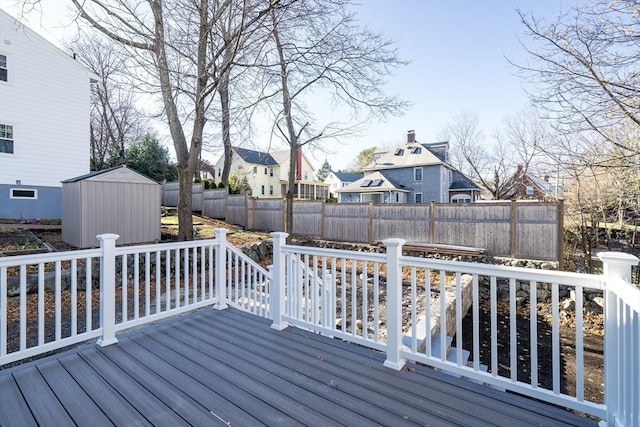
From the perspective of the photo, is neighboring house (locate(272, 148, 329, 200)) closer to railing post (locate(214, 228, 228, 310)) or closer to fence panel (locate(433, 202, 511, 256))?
fence panel (locate(433, 202, 511, 256))

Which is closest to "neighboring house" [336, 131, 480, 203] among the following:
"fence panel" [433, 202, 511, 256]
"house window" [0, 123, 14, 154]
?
"fence panel" [433, 202, 511, 256]

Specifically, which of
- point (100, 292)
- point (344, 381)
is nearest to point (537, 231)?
point (344, 381)

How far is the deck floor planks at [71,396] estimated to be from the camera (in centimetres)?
199

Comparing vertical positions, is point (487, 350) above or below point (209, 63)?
below

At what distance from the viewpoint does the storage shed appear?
7344 millimetres

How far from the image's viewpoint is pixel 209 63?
18.4 feet

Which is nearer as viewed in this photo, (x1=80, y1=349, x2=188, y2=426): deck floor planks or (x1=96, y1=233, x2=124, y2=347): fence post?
(x1=80, y1=349, x2=188, y2=426): deck floor planks

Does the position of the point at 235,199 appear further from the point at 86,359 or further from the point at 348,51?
the point at 86,359

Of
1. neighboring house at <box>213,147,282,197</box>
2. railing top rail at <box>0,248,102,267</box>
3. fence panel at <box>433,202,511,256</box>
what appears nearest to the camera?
railing top rail at <box>0,248,102,267</box>

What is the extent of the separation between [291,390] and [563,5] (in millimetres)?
5801

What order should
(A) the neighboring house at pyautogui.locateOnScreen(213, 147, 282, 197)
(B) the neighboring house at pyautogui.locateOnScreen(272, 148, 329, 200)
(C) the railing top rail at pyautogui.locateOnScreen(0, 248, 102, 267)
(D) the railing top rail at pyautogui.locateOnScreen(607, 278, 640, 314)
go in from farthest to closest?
(B) the neighboring house at pyautogui.locateOnScreen(272, 148, 329, 200) < (A) the neighboring house at pyautogui.locateOnScreen(213, 147, 282, 197) < (C) the railing top rail at pyautogui.locateOnScreen(0, 248, 102, 267) < (D) the railing top rail at pyautogui.locateOnScreen(607, 278, 640, 314)

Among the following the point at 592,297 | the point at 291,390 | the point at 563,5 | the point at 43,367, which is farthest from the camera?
the point at 592,297

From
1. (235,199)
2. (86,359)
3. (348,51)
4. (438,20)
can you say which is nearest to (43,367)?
(86,359)

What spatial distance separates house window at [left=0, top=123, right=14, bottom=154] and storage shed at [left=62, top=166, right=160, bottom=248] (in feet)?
12.4
